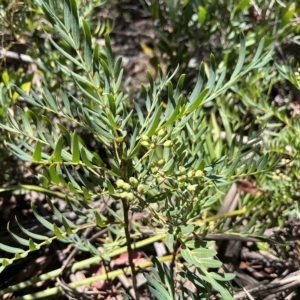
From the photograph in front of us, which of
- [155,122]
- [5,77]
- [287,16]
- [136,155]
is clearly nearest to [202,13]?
[287,16]

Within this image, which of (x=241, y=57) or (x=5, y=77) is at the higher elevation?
(x=241, y=57)

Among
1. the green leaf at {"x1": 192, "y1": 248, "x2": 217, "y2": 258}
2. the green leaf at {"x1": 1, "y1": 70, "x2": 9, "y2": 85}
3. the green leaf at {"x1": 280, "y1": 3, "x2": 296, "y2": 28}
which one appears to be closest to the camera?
the green leaf at {"x1": 192, "y1": 248, "x2": 217, "y2": 258}

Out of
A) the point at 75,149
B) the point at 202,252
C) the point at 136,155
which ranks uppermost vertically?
the point at 75,149

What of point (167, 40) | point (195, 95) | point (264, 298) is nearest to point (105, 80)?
point (195, 95)

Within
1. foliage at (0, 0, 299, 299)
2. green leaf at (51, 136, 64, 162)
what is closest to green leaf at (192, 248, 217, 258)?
foliage at (0, 0, 299, 299)

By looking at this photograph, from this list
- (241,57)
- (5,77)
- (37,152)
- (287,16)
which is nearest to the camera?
(37,152)

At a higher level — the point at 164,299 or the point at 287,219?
the point at 164,299

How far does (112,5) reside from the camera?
2162 mm

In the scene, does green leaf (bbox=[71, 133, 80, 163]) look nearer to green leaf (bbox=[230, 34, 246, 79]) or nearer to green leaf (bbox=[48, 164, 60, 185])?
green leaf (bbox=[48, 164, 60, 185])

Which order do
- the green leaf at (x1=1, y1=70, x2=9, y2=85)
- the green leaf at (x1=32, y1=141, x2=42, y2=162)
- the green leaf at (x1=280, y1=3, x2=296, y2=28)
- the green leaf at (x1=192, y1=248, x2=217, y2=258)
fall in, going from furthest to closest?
the green leaf at (x1=280, y1=3, x2=296, y2=28) → the green leaf at (x1=1, y1=70, x2=9, y2=85) → the green leaf at (x1=192, y1=248, x2=217, y2=258) → the green leaf at (x1=32, y1=141, x2=42, y2=162)

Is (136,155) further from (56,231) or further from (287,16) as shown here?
(287,16)

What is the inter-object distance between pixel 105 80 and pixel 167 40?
88 cm

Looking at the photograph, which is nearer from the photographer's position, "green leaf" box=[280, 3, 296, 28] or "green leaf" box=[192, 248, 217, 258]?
"green leaf" box=[192, 248, 217, 258]

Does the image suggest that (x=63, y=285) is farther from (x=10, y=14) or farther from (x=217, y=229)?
(x=10, y=14)
